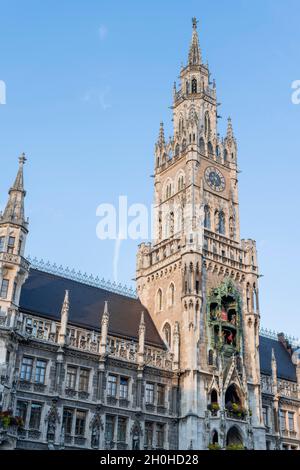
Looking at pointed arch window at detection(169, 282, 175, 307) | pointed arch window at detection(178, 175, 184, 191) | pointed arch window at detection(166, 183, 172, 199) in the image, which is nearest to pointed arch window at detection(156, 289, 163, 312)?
pointed arch window at detection(169, 282, 175, 307)

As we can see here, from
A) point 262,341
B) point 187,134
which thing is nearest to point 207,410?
point 262,341

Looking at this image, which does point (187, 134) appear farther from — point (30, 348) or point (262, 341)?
point (30, 348)

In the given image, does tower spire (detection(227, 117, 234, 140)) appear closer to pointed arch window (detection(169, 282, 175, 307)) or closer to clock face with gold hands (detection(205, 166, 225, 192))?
clock face with gold hands (detection(205, 166, 225, 192))

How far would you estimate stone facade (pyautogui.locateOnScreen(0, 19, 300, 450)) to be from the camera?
45.8 meters

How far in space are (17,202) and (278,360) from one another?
3609cm

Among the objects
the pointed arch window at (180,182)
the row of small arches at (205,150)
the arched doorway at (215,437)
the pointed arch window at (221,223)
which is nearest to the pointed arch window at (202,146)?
the row of small arches at (205,150)

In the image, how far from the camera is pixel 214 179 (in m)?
65.4

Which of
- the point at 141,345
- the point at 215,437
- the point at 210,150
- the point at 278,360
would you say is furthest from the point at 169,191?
the point at 215,437

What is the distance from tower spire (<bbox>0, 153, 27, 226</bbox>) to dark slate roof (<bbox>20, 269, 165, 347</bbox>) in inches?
267

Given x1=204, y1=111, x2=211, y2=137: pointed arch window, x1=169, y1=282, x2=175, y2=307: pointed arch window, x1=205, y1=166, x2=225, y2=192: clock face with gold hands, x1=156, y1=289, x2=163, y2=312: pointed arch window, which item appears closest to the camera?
x1=169, y1=282, x2=175, y2=307: pointed arch window

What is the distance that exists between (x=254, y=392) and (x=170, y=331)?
31.7ft
